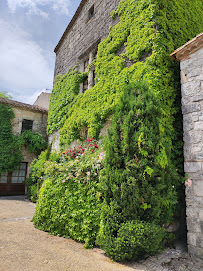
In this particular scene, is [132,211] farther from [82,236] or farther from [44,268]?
[44,268]

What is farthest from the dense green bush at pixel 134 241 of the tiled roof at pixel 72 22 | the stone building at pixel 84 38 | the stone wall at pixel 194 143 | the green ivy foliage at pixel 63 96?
the tiled roof at pixel 72 22

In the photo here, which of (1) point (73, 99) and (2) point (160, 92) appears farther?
(1) point (73, 99)

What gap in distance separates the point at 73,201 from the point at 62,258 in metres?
1.14

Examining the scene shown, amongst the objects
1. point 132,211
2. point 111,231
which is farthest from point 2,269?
point 132,211

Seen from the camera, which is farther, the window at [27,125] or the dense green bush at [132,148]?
the window at [27,125]

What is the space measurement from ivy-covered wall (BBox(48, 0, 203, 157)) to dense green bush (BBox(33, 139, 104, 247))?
183 cm

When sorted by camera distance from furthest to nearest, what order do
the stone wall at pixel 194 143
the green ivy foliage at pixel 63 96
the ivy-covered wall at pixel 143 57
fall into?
the green ivy foliage at pixel 63 96, the ivy-covered wall at pixel 143 57, the stone wall at pixel 194 143

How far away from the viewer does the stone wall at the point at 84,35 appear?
718cm

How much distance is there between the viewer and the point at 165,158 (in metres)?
3.38

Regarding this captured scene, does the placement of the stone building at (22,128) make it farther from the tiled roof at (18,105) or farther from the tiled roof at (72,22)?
the tiled roof at (72,22)

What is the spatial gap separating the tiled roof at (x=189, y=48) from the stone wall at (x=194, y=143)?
0.26 feet

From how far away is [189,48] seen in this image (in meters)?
4.10

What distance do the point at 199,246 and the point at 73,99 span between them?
678 centimetres

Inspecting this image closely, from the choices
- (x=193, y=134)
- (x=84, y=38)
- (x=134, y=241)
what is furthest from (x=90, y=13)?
(x=134, y=241)
